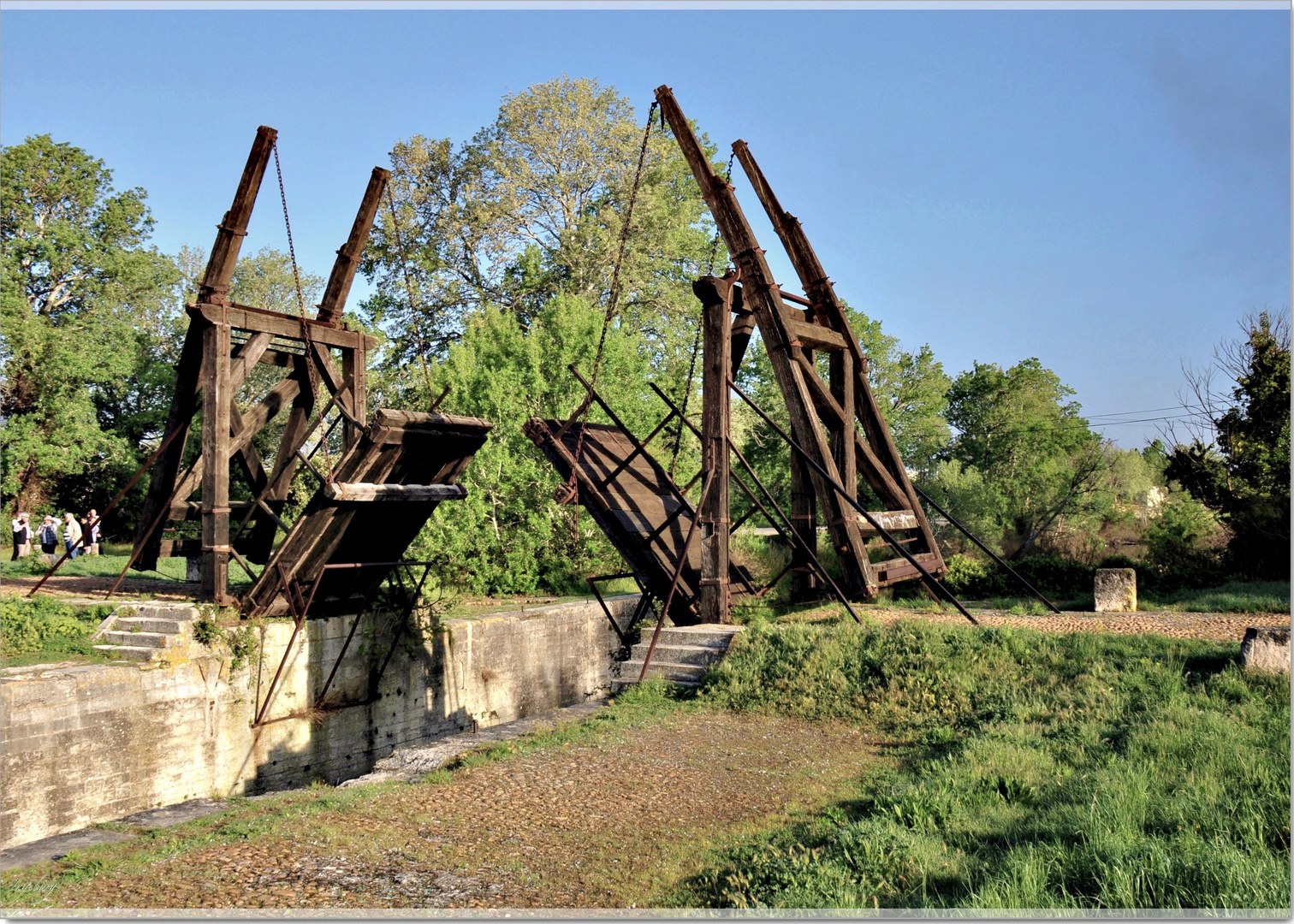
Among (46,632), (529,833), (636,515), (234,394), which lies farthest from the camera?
(234,394)

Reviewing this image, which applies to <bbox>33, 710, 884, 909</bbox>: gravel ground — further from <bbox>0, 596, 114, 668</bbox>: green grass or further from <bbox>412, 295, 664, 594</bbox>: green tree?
<bbox>412, 295, 664, 594</bbox>: green tree

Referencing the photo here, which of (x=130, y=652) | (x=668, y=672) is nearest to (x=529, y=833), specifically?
(x=668, y=672)

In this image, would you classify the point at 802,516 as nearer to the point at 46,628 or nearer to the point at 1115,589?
the point at 1115,589

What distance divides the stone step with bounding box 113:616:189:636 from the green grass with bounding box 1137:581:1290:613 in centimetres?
1215

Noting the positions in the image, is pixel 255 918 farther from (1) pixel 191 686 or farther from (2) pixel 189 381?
(2) pixel 189 381

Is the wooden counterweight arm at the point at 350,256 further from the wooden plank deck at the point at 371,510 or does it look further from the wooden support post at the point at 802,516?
the wooden support post at the point at 802,516

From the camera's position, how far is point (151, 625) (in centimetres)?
1127

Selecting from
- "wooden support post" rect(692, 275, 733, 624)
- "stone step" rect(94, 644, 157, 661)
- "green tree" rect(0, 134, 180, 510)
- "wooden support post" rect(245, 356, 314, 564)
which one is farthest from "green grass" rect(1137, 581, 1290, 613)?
"green tree" rect(0, 134, 180, 510)

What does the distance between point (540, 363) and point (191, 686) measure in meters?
12.7

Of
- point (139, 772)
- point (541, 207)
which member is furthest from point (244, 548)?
point (541, 207)

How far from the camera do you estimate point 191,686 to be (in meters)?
11.1

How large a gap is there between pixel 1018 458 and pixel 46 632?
32.5m

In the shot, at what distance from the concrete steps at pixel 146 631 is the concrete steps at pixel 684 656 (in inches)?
209

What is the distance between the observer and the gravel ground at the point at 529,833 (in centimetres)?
483
